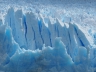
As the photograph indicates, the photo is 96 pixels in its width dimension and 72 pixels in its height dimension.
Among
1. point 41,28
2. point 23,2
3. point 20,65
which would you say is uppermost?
point 23,2

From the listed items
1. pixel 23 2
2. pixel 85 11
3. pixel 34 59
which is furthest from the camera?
pixel 23 2

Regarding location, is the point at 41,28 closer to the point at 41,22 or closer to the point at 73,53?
the point at 41,22

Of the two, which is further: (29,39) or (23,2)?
(23,2)

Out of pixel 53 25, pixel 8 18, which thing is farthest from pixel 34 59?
pixel 8 18

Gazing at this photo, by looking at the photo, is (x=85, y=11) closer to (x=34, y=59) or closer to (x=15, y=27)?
(x=15, y=27)

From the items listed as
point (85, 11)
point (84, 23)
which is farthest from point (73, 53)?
point (85, 11)

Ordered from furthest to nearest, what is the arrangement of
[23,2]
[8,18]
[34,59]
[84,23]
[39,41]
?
[23,2]
[84,23]
[8,18]
[39,41]
[34,59]

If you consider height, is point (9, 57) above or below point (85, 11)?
below
